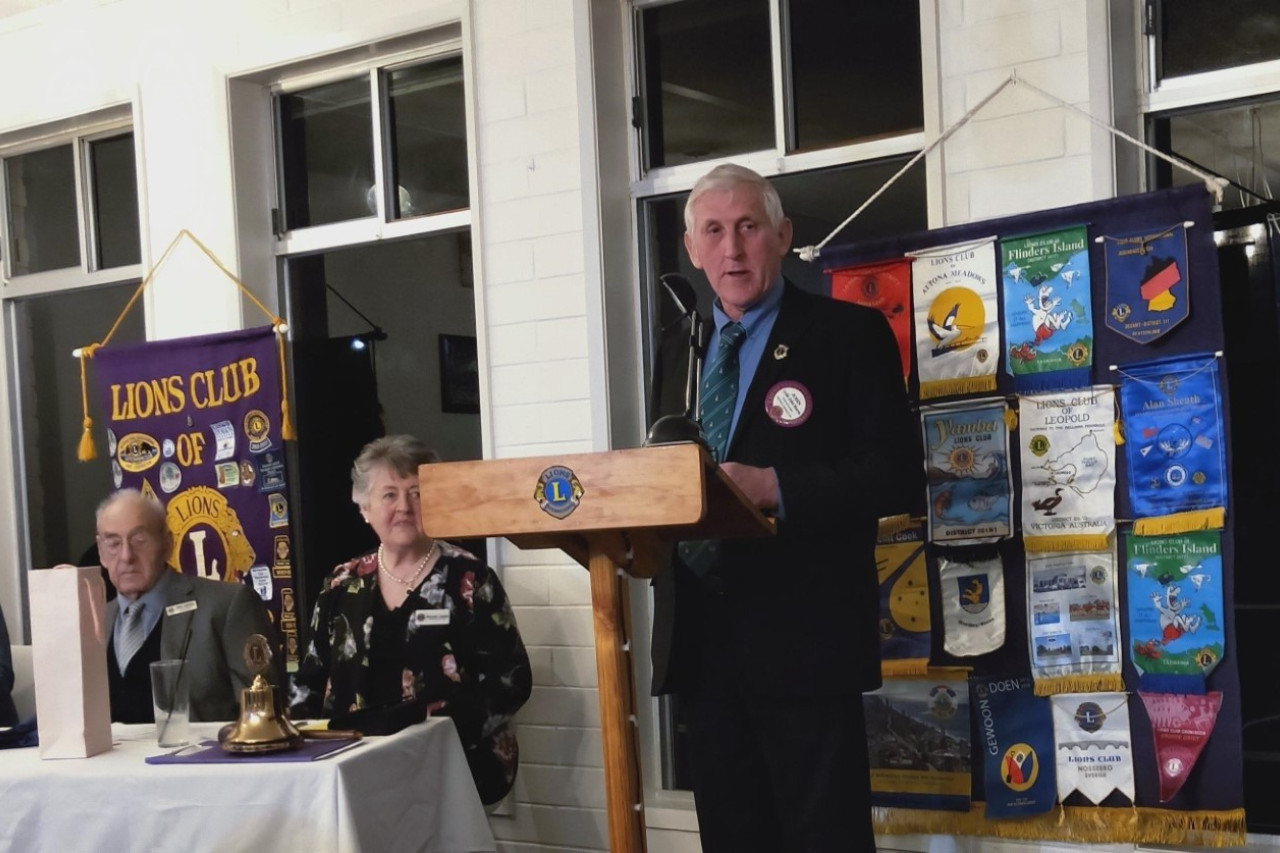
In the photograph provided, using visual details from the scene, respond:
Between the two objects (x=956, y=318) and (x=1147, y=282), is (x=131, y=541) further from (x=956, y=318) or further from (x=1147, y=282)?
(x=1147, y=282)

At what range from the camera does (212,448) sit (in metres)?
4.59

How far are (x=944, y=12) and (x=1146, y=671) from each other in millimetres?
1534

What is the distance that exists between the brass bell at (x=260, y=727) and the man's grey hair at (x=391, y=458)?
1121 mm

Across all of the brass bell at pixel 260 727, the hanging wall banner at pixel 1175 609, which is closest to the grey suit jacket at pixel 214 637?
the brass bell at pixel 260 727

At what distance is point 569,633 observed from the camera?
3.93 m

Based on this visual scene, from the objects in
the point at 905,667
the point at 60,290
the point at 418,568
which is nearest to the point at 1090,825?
the point at 905,667

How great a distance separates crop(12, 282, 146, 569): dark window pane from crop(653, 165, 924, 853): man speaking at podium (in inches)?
129

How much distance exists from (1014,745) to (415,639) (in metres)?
1.41

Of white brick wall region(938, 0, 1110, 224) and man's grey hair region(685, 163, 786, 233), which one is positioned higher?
white brick wall region(938, 0, 1110, 224)

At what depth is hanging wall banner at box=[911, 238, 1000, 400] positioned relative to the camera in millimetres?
3232

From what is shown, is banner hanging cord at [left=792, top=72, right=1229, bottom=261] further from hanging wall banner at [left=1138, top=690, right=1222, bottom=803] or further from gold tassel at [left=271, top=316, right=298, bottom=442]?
gold tassel at [left=271, top=316, right=298, bottom=442]

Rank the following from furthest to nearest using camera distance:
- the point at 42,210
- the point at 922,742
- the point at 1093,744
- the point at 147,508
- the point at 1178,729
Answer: the point at 42,210
the point at 147,508
the point at 922,742
the point at 1093,744
the point at 1178,729

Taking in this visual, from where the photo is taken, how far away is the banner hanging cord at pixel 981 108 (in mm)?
2953

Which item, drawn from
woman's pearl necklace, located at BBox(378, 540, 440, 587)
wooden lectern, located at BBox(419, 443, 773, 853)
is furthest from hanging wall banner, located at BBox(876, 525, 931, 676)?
wooden lectern, located at BBox(419, 443, 773, 853)
